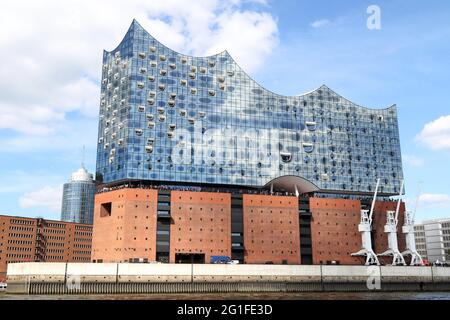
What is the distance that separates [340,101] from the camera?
113750 mm

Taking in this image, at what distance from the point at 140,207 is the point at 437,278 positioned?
59.2 meters

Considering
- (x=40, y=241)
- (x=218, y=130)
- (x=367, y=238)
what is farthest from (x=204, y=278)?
(x=40, y=241)

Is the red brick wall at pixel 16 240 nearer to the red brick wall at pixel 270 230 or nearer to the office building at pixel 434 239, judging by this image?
the red brick wall at pixel 270 230

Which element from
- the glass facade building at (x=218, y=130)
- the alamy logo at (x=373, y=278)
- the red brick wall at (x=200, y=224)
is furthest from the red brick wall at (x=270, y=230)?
the alamy logo at (x=373, y=278)

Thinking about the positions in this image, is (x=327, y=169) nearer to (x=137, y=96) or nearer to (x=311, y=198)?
(x=311, y=198)

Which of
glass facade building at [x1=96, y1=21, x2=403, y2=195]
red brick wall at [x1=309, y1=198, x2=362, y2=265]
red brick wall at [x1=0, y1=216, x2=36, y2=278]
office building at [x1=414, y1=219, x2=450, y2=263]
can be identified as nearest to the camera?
glass facade building at [x1=96, y1=21, x2=403, y2=195]

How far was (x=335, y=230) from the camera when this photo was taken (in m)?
101

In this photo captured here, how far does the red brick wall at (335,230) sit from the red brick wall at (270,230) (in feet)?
16.5

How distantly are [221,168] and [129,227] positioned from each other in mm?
22965

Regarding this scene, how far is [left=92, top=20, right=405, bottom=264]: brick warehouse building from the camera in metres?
89.5

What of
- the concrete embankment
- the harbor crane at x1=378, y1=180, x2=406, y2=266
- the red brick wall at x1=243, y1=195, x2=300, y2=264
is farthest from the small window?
the harbor crane at x1=378, y1=180, x2=406, y2=266

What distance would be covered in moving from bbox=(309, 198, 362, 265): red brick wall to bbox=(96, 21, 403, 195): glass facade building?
17.6 feet

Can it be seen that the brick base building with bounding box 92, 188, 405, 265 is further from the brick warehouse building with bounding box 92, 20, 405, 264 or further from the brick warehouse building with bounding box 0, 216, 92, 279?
the brick warehouse building with bounding box 0, 216, 92, 279
